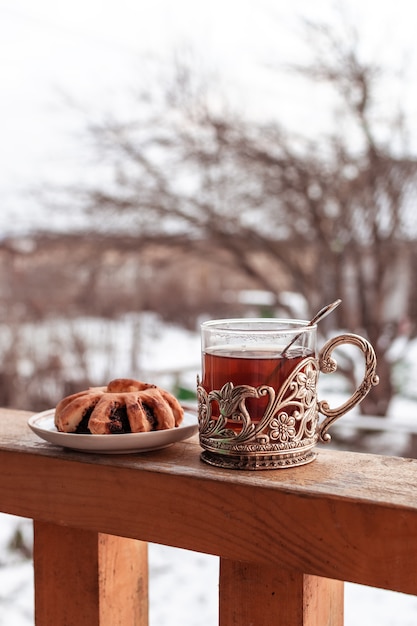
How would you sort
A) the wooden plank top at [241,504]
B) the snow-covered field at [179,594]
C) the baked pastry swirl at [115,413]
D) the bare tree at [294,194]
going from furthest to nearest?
the bare tree at [294,194] → the snow-covered field at [179,594] → the baked pastry swirl at [115,413] → the wooden plank top at [241,504]

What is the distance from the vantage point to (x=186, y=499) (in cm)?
60

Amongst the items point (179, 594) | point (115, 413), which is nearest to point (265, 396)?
point (115, 413)

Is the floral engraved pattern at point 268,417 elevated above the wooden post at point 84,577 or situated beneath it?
elevated above

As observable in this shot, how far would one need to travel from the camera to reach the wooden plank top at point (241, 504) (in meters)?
Result: 0.53

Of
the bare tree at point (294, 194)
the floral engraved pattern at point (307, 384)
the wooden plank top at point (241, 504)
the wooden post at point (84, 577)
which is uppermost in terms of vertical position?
the bare tree at point (294, 194)

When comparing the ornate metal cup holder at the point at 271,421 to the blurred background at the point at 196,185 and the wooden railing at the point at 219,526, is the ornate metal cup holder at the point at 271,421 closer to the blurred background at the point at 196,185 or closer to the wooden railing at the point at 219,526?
the wooden railing at the point at 219,526

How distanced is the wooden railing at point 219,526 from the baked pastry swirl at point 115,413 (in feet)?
0.10

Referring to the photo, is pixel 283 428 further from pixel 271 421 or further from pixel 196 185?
pixel 196 185

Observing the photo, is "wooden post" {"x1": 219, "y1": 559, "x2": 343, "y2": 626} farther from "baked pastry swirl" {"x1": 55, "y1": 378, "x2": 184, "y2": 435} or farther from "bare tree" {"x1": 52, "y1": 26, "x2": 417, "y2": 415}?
"bare tree" {"x1": 52, "y1": 26, "x2": 417, "y2": 415}

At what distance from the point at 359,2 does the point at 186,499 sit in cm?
335

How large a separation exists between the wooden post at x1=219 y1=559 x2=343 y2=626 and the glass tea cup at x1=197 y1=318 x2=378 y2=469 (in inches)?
3.8

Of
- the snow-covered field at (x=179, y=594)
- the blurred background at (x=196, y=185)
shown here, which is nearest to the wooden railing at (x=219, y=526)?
the snow-covered field at (x=179, y=594)

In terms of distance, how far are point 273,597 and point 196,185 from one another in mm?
3412

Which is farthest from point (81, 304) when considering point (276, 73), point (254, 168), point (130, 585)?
point (130, 585)
